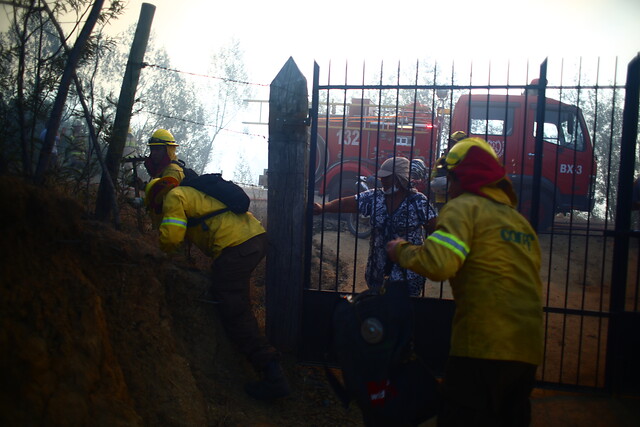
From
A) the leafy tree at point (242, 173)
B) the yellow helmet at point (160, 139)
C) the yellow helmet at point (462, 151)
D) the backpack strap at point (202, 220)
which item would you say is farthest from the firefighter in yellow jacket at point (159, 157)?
the leafy tree at point (242, 173)

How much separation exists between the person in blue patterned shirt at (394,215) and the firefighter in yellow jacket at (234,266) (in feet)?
2.46

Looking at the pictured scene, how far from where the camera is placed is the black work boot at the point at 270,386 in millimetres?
3383

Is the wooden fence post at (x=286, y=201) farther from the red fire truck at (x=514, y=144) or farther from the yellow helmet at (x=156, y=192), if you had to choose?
the red fire truck at (x=514, y=144)

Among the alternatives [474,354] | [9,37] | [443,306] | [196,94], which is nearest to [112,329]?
[474,354]

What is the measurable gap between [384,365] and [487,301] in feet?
1.95

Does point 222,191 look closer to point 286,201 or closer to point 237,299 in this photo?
point 286,201

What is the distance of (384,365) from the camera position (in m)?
2.39

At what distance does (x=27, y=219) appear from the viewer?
246cm

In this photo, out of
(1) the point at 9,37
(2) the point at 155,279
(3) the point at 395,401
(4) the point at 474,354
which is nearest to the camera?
(4) the point at 474,354

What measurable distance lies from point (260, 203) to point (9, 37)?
6.94 meters

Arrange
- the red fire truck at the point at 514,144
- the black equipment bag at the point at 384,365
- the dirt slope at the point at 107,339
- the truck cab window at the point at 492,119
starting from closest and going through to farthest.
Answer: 1. the dirt slope at the point at 107,339
2. the black equipment bag at the point at 384,365
3. the red fire truck at the point at 514,144
4. the truck cab window at the point at 492,119

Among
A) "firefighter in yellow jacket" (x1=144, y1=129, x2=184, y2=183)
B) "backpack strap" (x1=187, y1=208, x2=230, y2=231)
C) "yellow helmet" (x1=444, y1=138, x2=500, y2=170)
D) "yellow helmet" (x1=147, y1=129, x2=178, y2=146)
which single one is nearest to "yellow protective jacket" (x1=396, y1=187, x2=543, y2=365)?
"yellow helmet" (x1=444, y1=138, x2=500, y2=170)

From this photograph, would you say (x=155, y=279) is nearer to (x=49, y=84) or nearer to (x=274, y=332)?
(x=274, y=332)

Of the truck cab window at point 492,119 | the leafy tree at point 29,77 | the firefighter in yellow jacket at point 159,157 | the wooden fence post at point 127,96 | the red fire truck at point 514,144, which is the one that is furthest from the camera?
the truck cab window at point 492,119
